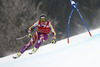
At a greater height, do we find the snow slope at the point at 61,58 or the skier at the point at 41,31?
the skier at the point at 41,31

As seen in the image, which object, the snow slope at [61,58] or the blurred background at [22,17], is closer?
the snow slope at [61,58]

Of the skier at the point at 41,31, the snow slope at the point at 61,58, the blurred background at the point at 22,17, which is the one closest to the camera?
the snow slope at the point at 61,58

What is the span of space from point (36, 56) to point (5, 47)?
5.75m

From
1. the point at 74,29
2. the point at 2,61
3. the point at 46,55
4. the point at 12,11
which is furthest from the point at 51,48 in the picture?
the point at 74,29

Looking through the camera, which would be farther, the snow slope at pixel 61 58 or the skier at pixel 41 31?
the skier at pixel 41 31

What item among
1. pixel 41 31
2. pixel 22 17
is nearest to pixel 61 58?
pixel 41 31

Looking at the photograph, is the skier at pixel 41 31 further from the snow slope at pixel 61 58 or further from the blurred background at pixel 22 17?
the blurred background at pixel 22 17

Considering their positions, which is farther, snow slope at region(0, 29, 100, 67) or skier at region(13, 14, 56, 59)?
skier at region(13, 14, 56, 59)

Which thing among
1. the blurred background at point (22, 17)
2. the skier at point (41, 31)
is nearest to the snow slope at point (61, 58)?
the skier at point (41, 31)

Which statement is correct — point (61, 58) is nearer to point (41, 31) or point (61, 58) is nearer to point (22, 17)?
point (41, 31)

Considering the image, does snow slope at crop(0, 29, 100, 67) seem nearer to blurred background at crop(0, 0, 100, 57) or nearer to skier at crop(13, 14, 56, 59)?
skier at crop(13, 14, 56, 59)

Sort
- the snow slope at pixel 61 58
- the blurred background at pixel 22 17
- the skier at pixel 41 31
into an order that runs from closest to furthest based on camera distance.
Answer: the snow slope at pixel 61 58 < the skier at pixel 41 31 < the blurred background at pixel 22 17

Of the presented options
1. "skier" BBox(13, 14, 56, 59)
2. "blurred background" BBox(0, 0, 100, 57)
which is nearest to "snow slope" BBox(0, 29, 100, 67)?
"skier" BBox(13, 14, 56, 59)

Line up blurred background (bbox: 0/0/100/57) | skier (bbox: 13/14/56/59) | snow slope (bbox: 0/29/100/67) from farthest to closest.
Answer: blurred background (bbox: 0/0/100/57) → skier (bbox: 13/14/56/59) → snow slope (bbox: 0/29/100/67)
